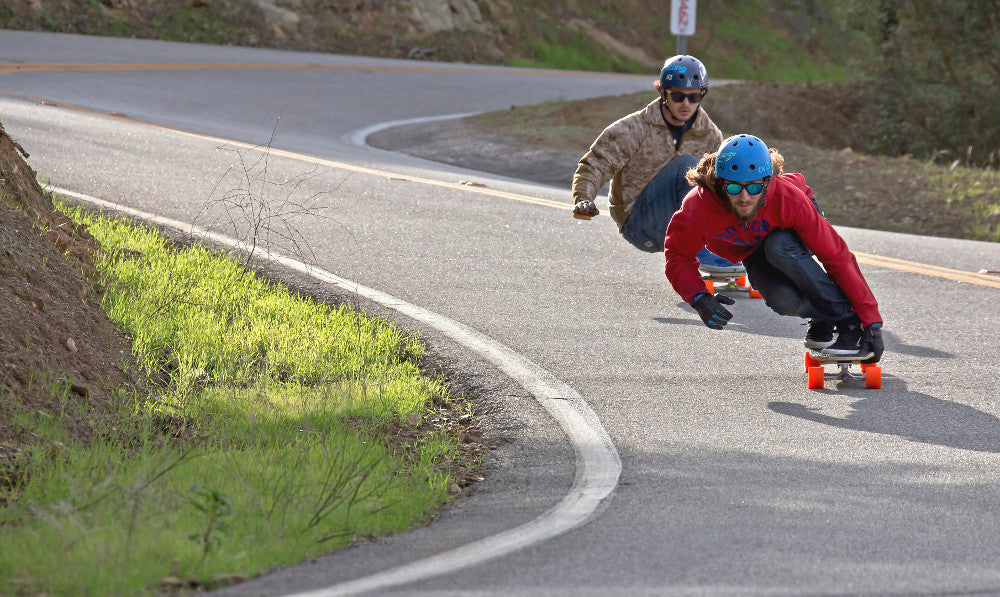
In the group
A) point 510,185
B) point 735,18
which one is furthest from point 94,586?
point 735,18

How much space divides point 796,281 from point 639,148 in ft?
7.48

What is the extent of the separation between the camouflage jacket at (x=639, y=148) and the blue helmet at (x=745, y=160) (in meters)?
2.17

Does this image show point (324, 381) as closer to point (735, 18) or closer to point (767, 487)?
point (767, 487)

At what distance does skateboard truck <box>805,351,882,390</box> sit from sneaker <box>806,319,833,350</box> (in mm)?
43

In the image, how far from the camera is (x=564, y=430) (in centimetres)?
586

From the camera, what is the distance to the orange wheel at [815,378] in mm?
6645

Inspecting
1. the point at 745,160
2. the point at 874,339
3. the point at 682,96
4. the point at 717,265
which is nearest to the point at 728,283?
the point at 717,265

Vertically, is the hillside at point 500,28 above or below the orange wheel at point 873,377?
above

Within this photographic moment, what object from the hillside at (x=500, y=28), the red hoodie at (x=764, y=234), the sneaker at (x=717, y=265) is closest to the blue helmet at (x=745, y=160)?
the red hoodie at (x=764, y=234)

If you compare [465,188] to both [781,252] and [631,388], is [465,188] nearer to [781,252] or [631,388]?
[631,388]

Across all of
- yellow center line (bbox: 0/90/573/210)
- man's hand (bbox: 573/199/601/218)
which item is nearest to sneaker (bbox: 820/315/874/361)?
man's hand (bbox: 573/199/601/218)

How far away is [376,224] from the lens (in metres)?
10.8

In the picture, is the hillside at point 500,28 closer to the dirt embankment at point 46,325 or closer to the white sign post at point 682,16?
the white sign post at point 682,16

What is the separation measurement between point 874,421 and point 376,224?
5794 millimetres
